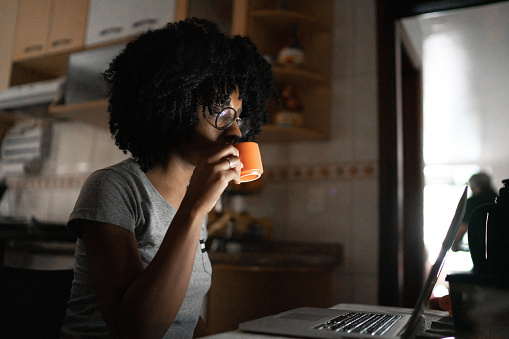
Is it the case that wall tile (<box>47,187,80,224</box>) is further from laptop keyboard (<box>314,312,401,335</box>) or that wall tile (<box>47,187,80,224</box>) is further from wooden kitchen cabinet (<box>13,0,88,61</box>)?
laptop keyboard (<box>314,312,401,335</box>)

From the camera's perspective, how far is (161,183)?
3.15ft

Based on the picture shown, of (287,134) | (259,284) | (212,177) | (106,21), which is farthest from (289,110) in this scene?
(212,177)

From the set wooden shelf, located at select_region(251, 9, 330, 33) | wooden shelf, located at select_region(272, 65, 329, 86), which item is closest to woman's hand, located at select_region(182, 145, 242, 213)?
wooden shelf, located at select_region(272, 65, 329, 86)

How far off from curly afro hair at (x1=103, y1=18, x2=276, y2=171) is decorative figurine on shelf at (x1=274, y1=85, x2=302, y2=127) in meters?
1.04

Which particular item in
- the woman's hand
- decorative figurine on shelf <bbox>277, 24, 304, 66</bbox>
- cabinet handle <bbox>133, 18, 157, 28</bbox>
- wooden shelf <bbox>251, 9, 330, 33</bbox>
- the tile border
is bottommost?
Answer: the woman's hand

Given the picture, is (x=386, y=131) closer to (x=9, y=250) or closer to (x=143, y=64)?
(x=143, y=64)

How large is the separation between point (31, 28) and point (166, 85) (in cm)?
Answer: 246

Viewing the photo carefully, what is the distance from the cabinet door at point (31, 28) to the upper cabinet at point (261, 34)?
0.01 meters

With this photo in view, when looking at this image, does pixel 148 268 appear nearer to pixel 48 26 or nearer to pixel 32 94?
pixel 32 94

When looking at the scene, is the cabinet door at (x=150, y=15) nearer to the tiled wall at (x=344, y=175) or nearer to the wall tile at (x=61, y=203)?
the tiled wall at (x=344, y=175)

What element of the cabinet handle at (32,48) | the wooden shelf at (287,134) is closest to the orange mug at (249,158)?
the wooden shelf at (287,134)

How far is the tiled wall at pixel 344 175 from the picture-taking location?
208 centimetres

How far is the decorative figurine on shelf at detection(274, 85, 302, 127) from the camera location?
2.09m

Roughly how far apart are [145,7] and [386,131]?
1.42 metres
